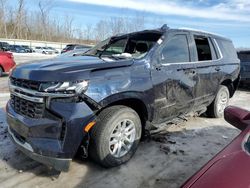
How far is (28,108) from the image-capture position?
140 inches

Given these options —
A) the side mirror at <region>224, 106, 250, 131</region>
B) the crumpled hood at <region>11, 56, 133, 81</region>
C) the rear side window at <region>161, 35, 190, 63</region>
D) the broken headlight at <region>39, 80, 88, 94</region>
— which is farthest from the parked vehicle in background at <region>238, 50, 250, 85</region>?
the broken headlight at <region>39, 80, 88, 94</region>

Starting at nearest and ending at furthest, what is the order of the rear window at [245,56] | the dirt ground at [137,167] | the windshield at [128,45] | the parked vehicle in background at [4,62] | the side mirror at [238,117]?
the side mirror at [238,117], the dirt ground at [137,167], the windshield at [128,45], the rear window at [245,56], the parked vehicle in background at [4,62]

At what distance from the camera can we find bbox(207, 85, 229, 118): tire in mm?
6473

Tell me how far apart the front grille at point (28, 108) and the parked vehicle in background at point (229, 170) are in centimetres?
206

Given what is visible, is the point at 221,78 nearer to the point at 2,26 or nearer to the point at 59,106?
the point at 59,106

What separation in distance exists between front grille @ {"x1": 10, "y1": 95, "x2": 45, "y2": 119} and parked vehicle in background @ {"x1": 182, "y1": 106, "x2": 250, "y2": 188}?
2.06m

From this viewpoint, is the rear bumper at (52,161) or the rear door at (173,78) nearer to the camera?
the rear bumper at (52,161)

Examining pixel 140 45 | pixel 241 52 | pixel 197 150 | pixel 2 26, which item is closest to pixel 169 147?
pixel 197 150

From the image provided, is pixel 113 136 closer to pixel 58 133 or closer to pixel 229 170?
pixel 58 133

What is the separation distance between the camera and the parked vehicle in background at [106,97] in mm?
3367

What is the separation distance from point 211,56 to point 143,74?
8.04 feet

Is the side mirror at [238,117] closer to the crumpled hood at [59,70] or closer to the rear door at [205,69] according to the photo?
the crumpled hood at [59,70]

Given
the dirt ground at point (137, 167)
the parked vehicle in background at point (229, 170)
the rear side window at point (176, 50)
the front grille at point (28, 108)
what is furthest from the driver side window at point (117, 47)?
the parked vehicle in background at point (229, 170)

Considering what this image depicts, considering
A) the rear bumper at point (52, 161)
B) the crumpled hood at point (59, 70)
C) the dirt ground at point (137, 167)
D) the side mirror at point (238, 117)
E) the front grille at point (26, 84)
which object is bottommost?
the dirt ground at point (137, 167)
